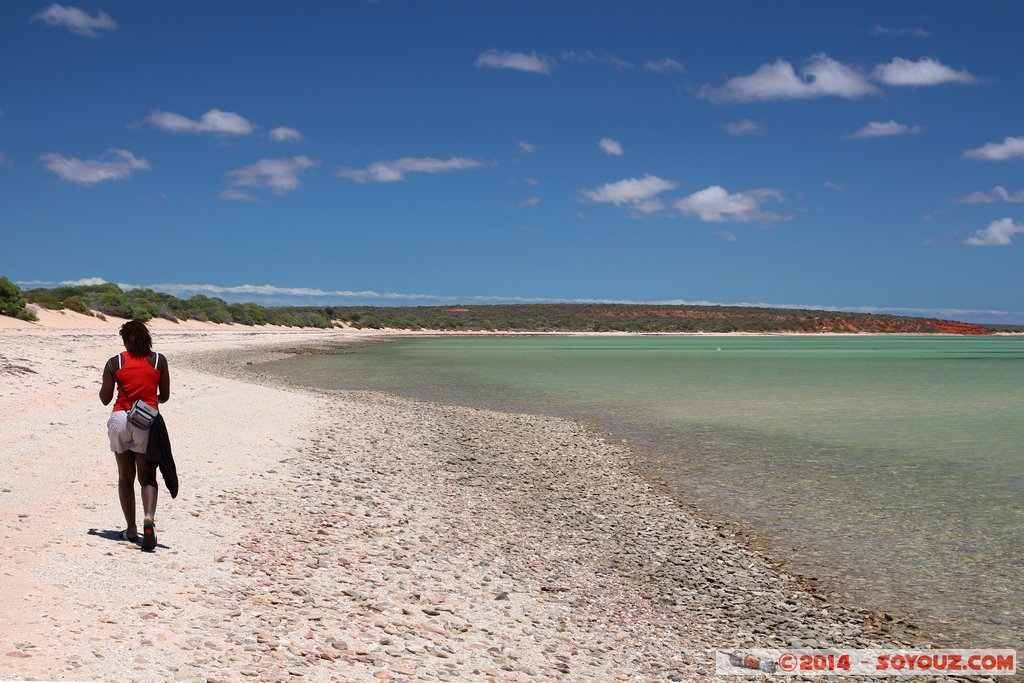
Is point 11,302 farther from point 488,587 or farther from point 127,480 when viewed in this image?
point 488,587

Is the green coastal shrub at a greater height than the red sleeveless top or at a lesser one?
greater

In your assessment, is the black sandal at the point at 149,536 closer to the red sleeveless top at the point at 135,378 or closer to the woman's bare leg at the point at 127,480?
the woman's bare leg at the point at 127,480

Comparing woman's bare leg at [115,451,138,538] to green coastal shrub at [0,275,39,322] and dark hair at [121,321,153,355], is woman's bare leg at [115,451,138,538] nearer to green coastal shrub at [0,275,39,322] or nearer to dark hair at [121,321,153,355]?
dark hair at [121,321,153,355]

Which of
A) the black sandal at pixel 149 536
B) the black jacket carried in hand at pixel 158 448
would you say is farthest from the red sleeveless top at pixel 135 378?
the black sandal at pixel 149 536

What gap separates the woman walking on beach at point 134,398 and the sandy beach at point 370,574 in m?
0.44

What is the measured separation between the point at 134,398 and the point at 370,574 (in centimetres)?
263

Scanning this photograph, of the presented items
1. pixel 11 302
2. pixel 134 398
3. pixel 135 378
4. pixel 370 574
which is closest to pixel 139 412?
pixel 134 398

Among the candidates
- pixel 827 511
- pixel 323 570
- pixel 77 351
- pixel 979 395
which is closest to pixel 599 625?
pixel 323 570

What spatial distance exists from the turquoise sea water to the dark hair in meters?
6.94

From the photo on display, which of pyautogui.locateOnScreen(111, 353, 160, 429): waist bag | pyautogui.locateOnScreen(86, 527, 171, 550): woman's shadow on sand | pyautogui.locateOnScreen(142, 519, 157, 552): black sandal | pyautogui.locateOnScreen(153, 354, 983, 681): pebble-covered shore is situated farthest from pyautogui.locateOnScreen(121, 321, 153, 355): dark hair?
pyautogui.locateOnScreen(153, 354, 983, 681): pebble-covered shore

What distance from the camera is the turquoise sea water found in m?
8.26

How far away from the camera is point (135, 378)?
6941mm

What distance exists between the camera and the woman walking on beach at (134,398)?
6.92 meters

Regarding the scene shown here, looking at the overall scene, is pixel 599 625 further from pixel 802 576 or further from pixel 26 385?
pixel 26 385
